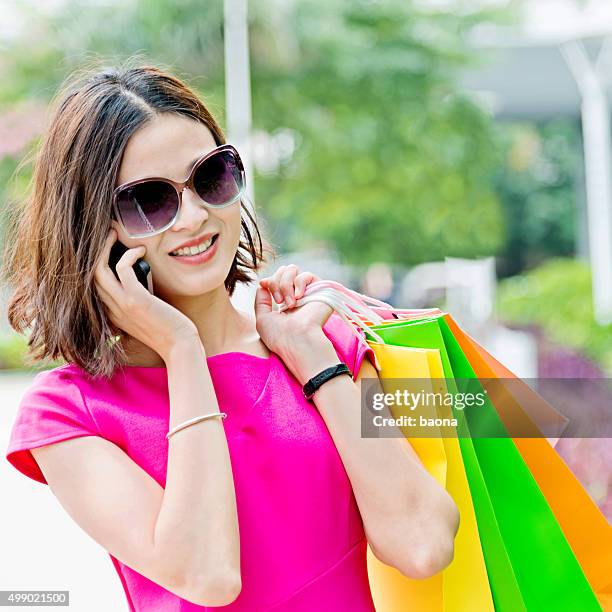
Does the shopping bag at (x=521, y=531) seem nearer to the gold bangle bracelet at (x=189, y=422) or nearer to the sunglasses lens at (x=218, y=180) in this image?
the gold bangle bracelet at (x=189, y=422)

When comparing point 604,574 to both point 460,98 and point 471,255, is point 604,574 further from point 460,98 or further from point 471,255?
point 471,255

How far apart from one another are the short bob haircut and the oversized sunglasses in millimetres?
34

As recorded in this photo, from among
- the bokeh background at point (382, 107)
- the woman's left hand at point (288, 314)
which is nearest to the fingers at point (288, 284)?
the woman's left hand at point (288, 314)

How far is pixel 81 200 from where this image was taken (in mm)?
1671

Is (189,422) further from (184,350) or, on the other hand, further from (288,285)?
(288,285)

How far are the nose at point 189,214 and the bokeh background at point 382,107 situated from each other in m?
8.96

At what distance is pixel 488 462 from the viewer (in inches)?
69.2

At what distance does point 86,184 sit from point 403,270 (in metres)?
19.7

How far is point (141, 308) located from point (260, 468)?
0.34 metres

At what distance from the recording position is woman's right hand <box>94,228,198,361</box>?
1.63 meters

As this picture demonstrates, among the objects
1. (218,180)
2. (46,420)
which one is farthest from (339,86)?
(46,420)

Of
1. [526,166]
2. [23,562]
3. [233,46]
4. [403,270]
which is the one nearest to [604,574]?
[23,562]

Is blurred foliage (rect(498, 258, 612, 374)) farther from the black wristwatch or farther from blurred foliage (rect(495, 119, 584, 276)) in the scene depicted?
blurred foliage (rect(495, 119, 584, 276))

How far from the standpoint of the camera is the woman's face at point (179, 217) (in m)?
1.65
